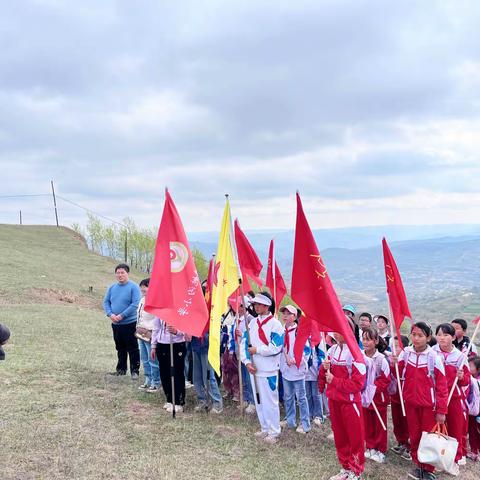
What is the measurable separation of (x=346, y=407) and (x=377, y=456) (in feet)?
4.37

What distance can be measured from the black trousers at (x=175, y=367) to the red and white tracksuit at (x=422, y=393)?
11.5ft

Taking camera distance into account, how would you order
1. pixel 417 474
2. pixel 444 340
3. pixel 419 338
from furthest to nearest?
pixel 444 340, pixel 417 474, pixel 419 338

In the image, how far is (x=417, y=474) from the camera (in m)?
6.09

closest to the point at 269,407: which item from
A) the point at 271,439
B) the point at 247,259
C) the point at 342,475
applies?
the point at 271,439

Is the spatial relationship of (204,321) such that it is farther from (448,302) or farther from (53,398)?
(448,302)

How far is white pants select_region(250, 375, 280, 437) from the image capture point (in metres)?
6.97

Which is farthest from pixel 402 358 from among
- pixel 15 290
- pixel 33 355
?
pixel 15 290

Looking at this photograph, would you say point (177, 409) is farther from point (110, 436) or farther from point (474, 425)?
point (474, 425)

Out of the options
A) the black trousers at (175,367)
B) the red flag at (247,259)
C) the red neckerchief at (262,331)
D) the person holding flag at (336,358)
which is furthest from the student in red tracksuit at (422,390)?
the red flag at (247,259)

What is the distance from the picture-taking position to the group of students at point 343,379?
19.5 feet

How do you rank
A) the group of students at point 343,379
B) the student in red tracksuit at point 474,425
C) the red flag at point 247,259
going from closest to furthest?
the group of students at point 343,379, the student in red tracksuit at point 474,425, the red flag at point 247,259

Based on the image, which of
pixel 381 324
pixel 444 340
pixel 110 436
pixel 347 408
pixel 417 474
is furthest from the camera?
pixel 381 324

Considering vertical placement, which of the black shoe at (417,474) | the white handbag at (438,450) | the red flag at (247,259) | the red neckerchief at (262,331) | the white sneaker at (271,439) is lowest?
the black shoe at (417,474)

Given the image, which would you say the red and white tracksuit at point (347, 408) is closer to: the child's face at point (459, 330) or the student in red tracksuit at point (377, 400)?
the student in red tracksuit at point (377, 400)
